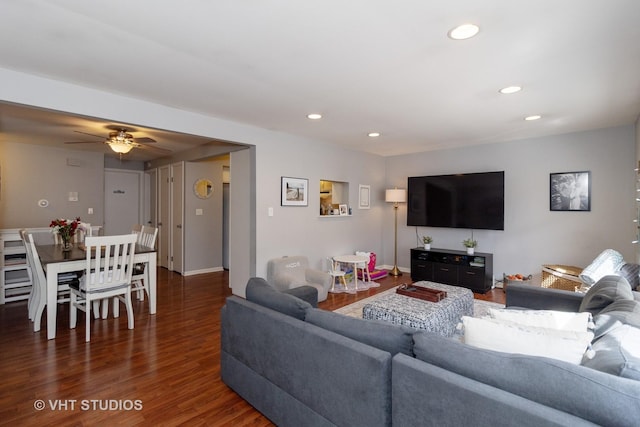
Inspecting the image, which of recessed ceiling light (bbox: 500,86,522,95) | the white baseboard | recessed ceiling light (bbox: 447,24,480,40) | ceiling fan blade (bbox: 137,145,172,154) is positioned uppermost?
ceiling fan blade (bbox: 137,145,172,154)

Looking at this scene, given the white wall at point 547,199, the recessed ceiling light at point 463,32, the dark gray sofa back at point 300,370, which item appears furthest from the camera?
the white wall at point 547,199

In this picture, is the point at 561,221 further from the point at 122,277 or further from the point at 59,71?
the point at 59,71

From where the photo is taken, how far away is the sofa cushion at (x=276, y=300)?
1.90m

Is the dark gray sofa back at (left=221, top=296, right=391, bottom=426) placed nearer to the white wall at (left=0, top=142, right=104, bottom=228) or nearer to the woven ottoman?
the woven ottoman

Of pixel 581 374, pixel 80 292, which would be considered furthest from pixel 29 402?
pixel 581 374

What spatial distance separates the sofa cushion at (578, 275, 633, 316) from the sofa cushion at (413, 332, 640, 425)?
1322mm

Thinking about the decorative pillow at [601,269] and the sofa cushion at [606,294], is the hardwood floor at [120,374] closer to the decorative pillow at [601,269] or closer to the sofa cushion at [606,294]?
the sofa cushion at [606,294]

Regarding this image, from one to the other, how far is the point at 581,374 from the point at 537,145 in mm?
4623

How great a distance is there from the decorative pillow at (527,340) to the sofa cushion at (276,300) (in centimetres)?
89

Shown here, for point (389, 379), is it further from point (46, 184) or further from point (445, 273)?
point (46, 184)

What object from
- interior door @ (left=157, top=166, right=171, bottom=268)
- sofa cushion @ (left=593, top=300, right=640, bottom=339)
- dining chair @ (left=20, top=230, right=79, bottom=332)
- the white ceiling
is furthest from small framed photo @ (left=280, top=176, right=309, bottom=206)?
sofa cushion @ (left=593, top=300, right=640, bottom=339)

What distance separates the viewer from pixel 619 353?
113 cm

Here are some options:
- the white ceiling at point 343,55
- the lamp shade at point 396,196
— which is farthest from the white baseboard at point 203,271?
the lamp shade at point 396,196

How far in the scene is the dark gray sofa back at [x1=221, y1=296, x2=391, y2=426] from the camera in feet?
4.63
